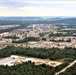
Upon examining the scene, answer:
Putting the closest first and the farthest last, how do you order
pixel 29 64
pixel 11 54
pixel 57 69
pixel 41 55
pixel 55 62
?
pixel 57 69, pixel 29 64, pixel 55 62, pixel 41 55, pixel 11 54

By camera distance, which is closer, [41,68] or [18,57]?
[41,68]

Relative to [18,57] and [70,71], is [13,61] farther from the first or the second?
[70,71]

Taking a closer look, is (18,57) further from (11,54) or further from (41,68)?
(41,68)

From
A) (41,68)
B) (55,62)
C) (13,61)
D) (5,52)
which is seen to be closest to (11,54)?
(5,52)

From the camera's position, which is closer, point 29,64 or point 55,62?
point 29,64

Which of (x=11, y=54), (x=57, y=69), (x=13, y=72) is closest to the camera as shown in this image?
(x=13, y=72)

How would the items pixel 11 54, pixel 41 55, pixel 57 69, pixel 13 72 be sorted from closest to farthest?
pixel 13 72 → pixel 57 69 → pixel 41 55 → pixel 11 54

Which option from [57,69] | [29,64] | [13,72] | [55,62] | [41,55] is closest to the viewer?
[13,72]

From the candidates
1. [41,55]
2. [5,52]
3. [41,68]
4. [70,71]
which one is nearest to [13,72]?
[41,68]
